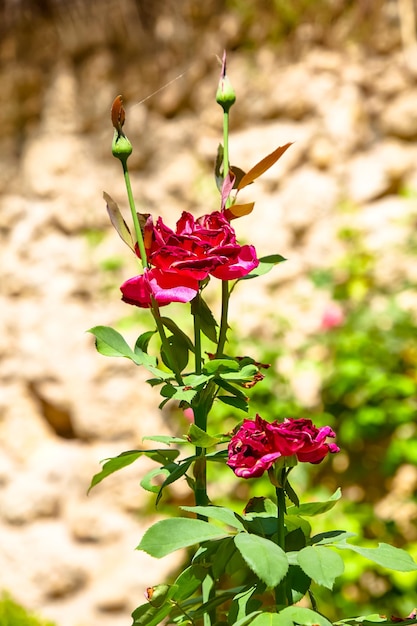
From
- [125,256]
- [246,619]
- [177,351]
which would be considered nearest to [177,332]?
[177,351]

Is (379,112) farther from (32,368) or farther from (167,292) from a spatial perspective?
(167,292)

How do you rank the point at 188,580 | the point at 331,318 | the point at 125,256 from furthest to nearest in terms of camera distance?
the point at 125,256, the point at 331,318, the point at 188,580

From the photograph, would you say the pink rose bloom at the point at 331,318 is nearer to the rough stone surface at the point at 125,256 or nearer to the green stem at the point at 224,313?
the rough stone surface at the point at 125,256

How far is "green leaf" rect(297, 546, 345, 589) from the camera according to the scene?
498 mm

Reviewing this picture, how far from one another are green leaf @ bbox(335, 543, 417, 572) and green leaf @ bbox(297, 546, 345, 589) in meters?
0.02

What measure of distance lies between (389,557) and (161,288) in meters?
0.26

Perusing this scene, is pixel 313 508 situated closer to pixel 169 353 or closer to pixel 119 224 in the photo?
pixel 169 353

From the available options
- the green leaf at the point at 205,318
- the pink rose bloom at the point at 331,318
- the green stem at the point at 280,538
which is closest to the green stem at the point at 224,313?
the green leaf at the point at 205,318

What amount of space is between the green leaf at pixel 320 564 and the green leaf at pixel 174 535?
0.20 feet

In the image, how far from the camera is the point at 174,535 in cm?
53

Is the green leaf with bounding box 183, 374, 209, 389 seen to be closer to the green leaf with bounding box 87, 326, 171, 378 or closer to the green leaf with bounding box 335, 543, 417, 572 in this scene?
the green leaf with bounding box 87, 326, 171, 378

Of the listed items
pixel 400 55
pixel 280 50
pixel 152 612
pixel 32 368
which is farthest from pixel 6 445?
pixel 152 612

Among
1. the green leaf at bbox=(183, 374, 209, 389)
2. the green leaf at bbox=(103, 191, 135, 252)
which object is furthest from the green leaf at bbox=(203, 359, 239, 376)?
the green leaf at bbox=(103, 191, 135, 252)

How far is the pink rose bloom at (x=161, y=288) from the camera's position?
1.88 feet
